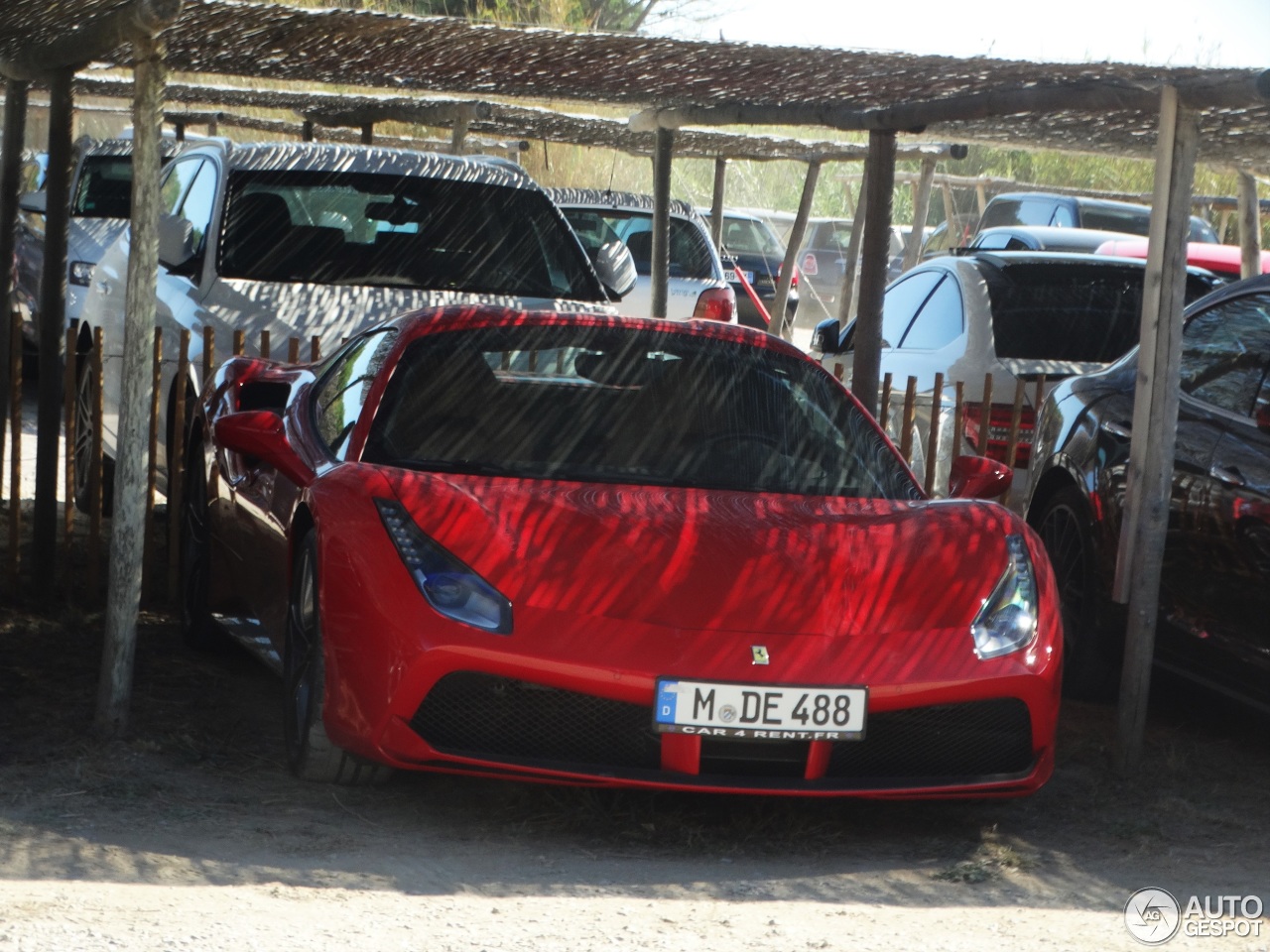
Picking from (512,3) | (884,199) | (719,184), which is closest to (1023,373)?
(884,199)

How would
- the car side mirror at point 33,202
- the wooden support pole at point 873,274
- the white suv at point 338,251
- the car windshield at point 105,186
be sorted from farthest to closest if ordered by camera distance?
the car windshield at point 105,186 < the car side mirror at point 33,202 < the wooden support pole at point 873,274 < the white suv at point 338,251

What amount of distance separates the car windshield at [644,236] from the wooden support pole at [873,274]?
852 centimetres

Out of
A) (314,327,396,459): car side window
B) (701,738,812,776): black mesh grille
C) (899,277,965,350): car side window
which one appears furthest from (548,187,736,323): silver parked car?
(701,738,812,776): black mesh grille

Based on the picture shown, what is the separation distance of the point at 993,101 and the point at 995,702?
9.02 feet

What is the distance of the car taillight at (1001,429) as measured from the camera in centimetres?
896

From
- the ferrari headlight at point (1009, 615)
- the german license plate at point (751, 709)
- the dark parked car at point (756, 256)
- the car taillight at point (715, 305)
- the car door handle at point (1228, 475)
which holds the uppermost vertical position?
the car door handle at point (1228, 475)

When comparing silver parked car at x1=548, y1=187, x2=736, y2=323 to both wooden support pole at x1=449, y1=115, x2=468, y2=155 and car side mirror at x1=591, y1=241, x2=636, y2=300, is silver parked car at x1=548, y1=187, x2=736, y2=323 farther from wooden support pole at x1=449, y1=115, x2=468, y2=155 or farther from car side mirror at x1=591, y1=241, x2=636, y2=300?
car side mirror at x1=591, y1=241, x2=636, y2=300

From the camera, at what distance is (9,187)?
830cm

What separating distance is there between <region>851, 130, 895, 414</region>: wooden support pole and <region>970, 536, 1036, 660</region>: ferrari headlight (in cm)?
345

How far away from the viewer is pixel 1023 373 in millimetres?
9297

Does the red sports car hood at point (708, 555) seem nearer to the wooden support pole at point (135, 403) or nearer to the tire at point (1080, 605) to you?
the wooden support pole at point (135, 403)

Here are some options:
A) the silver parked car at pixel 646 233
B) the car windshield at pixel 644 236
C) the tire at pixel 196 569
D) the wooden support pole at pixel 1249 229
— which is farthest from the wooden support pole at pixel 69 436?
the car windshield at pixel 644 236

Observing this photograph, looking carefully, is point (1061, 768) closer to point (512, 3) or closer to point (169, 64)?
point (169, 64)

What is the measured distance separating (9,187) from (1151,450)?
4972 millimetres
